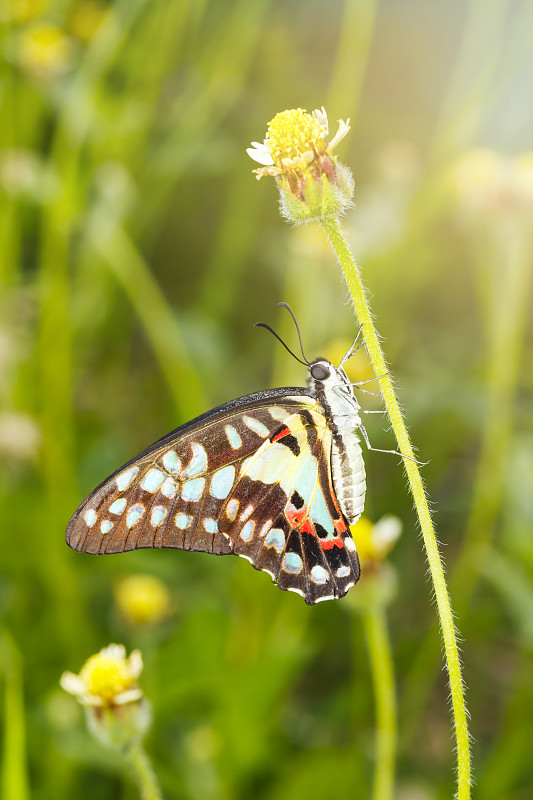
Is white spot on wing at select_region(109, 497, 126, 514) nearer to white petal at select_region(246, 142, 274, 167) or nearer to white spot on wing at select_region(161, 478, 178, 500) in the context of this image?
white spot on wing at select_region(161, 478, 178, 500)

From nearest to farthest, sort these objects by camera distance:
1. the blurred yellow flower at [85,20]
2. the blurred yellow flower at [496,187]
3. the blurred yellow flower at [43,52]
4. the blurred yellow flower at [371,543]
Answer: the blurred yellow flower at [371,543] < the blurred yellow flower at [496,187] < the blurred yellow flower at [43,52] < the blurred yellow flower at [85,20]

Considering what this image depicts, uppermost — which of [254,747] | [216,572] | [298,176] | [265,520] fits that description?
[216,572]

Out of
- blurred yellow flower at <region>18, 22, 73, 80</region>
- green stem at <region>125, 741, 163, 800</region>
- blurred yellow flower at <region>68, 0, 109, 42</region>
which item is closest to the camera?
green stem at <region>125, 741, 163, 800</region>

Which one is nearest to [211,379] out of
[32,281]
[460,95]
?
[32,281]

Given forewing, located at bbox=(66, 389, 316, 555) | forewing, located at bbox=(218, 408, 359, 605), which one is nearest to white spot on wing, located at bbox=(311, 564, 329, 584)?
forewing, located at bbox=(218, 408, 359, 605)

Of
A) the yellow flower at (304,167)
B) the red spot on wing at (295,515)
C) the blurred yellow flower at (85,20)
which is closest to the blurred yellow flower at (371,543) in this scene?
the red spot on wing at (295,515)

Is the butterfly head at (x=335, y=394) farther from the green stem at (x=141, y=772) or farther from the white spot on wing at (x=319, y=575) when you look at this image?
the green stem at (x=141, y=772)

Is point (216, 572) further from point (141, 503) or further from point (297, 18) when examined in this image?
point (297, 18)
